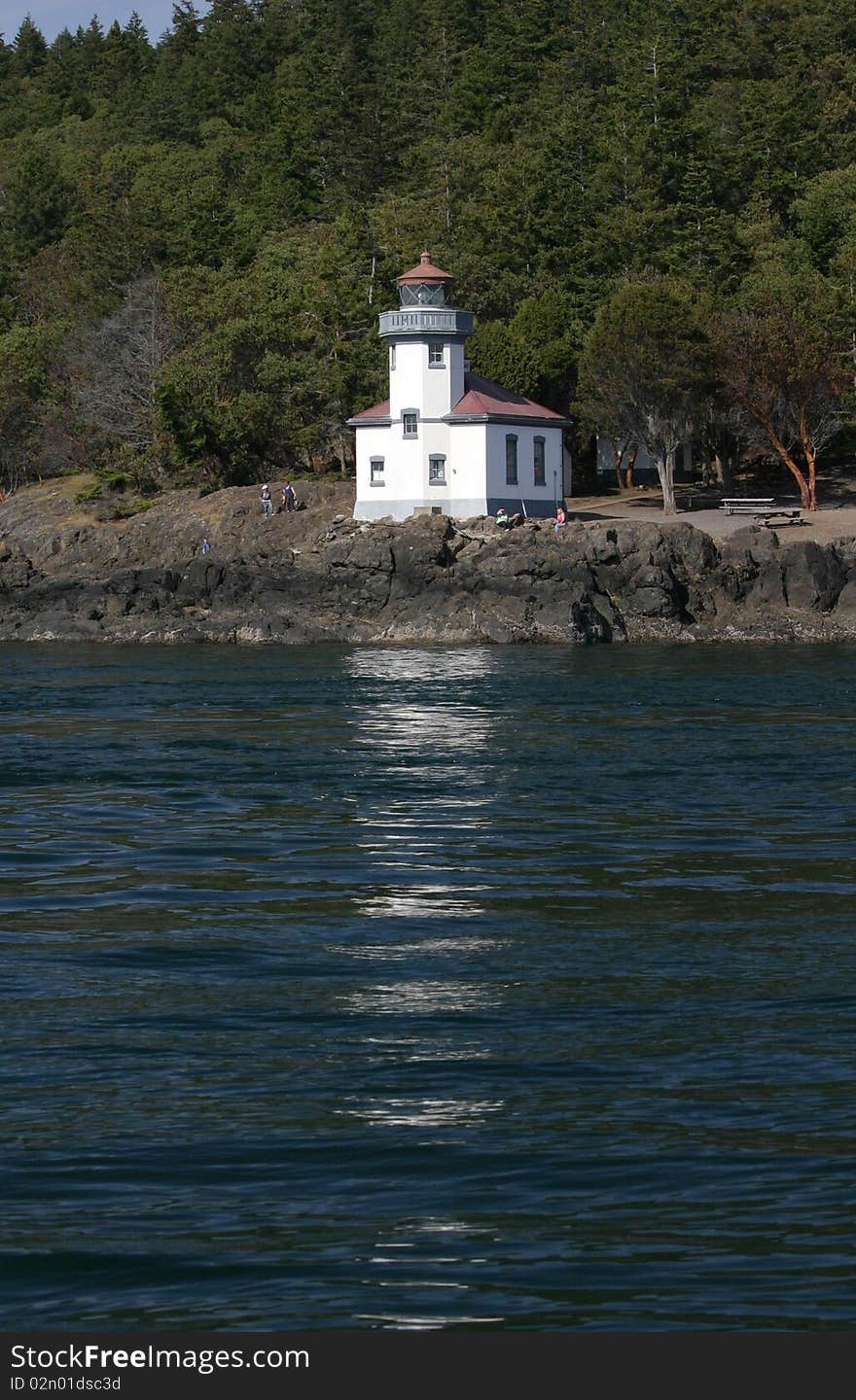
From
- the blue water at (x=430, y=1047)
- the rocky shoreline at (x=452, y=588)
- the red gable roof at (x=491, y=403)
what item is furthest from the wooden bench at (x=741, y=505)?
the blue water at (x=430, y=1047)

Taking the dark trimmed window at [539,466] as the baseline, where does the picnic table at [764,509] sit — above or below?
below

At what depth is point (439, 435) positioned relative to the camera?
6153 cm

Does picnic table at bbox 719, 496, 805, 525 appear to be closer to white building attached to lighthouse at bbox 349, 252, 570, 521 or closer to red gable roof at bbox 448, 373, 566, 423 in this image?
white building attached to lighthouse at bbox 349, 252, 570, 521

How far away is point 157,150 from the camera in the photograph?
112312mm

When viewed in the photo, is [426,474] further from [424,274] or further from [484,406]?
[424,274]

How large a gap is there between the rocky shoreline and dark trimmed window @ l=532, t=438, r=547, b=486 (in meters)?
5.26

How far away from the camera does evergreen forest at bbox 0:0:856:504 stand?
64250 mm

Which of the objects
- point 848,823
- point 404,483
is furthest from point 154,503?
point 848,823

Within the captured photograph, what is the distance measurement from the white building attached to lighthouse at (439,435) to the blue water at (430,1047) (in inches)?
1459

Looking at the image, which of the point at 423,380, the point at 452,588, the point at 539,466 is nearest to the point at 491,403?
the point at 423,380

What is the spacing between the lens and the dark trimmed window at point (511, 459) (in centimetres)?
6150

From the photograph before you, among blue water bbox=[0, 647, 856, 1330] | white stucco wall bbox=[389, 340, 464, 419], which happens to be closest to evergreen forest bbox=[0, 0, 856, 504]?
white stucco wall bbox=[389, 340, 464, 419]

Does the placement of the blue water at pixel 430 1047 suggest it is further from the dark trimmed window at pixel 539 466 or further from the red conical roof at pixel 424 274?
the red conical roof at pixel 424 274

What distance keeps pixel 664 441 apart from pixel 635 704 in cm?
3199
